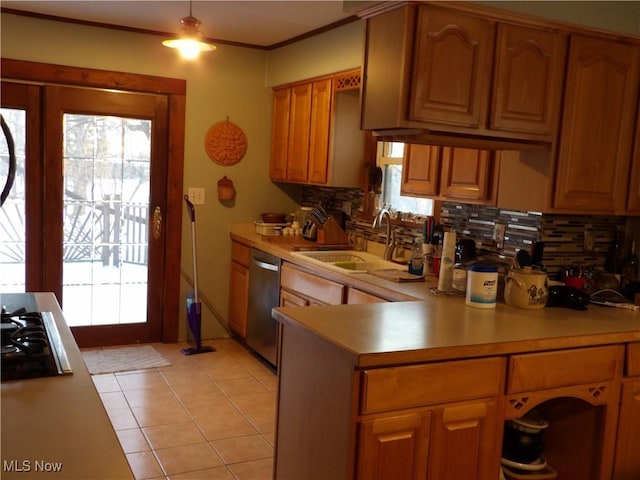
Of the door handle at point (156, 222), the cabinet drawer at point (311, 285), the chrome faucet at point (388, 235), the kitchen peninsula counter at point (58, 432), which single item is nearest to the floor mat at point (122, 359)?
the door handle at point (156, 222)

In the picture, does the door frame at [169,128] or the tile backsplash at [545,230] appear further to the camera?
the door frame at [169,128]

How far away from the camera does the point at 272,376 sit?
431 centimetres

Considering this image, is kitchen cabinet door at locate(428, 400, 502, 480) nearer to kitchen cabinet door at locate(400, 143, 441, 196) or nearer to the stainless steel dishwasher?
kitchen cabinet door at locate(400, 143, 441, 196)

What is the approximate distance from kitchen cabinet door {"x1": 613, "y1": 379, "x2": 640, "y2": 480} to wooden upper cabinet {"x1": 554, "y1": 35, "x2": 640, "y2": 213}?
0.84 metres

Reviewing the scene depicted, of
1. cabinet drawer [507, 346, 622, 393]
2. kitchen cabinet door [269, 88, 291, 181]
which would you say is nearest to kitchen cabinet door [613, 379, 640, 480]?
cabinet drawer [507, 346, 622, 393]

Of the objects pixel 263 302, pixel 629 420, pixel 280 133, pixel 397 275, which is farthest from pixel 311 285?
pixel 629 420

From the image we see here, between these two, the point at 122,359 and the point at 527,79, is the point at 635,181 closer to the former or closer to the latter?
the point at 527,79

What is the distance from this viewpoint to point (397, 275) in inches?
132

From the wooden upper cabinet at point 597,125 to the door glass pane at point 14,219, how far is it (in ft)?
11.7

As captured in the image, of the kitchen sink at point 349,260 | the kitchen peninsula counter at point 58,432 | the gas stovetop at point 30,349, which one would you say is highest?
the gas stovetop at point 30,349

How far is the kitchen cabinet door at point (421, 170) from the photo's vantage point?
3322mm

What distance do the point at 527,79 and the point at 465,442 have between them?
153 centimetres

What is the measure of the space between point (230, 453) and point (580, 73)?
2443 mm

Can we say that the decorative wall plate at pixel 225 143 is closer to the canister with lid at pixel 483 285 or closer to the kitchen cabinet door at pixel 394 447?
the canister with lid at pixel 483 285
